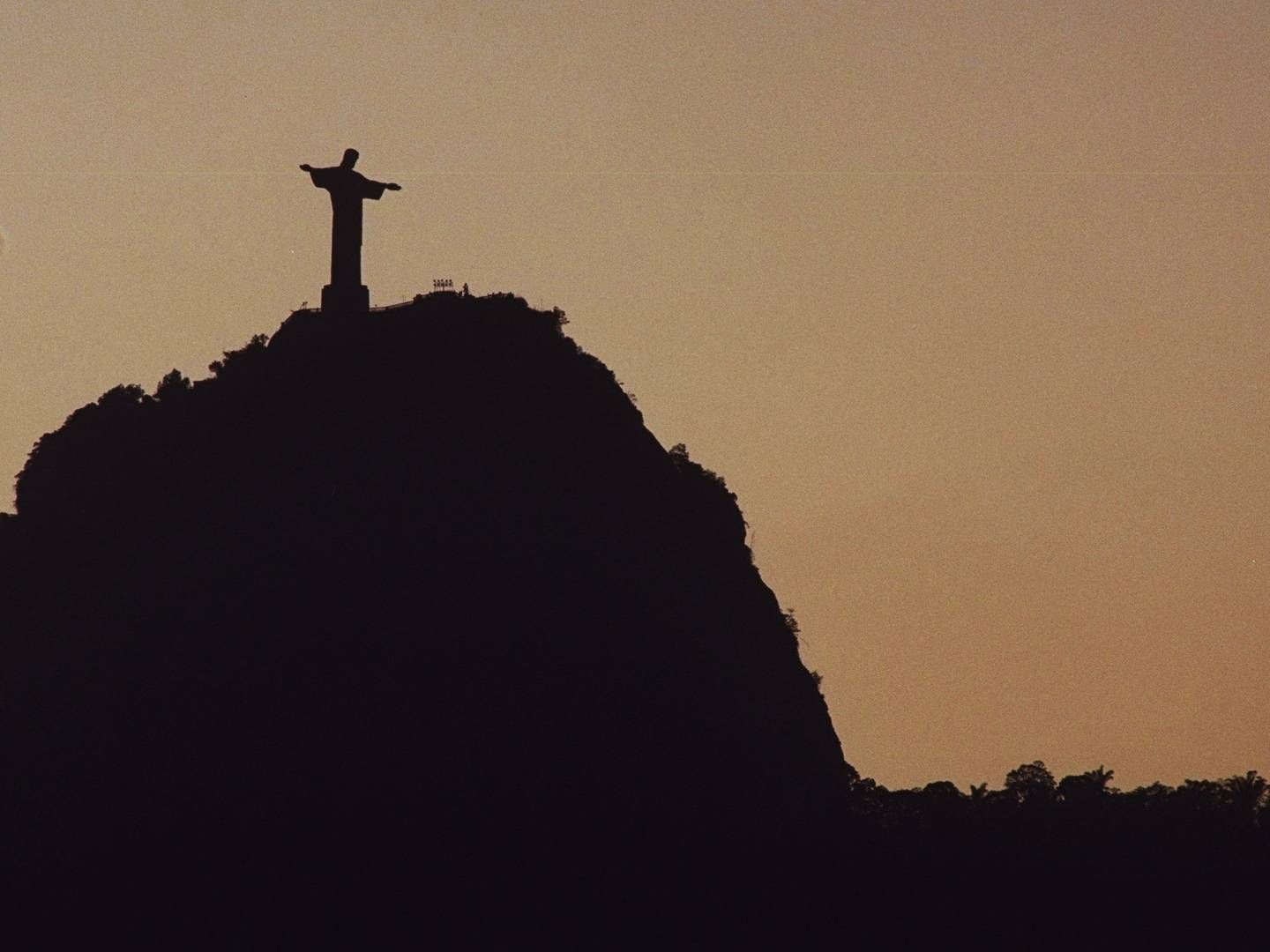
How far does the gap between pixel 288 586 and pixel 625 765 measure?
16.2m

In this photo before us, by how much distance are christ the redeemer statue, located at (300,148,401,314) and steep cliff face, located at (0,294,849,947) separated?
638cm

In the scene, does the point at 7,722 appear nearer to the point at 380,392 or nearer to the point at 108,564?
the point at 108,564

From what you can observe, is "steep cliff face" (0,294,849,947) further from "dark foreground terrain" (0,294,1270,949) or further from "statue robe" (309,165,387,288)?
"statue robe" (309,165,387,288)

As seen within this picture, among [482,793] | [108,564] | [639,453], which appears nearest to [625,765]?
[482,793]

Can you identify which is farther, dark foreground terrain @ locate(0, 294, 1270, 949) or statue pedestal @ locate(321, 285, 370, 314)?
dark foreground terrain @ locate(0, 294, 1270, 949)

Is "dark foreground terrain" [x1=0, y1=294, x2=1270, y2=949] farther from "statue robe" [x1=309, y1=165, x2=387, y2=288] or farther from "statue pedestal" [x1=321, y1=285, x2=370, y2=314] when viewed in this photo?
"statue robe" [x1=309, y1=165, x2=387, y2=288]

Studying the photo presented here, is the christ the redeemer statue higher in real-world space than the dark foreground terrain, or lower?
higher

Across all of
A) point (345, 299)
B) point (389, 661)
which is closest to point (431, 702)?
point (389, 661)

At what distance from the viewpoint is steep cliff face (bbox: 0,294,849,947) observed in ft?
361

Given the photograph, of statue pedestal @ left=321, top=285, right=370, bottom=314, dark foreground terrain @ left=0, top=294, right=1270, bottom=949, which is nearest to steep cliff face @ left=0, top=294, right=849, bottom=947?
dark foreground terrain @ left=0, top=294, right=1270, bottom=949

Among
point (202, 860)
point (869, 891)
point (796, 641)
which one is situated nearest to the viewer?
point (202, 860)

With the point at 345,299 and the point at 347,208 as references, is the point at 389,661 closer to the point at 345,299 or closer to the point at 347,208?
the point at 345,299

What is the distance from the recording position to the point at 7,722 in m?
112

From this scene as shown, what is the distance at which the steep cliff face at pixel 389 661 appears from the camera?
110125 millimetres
